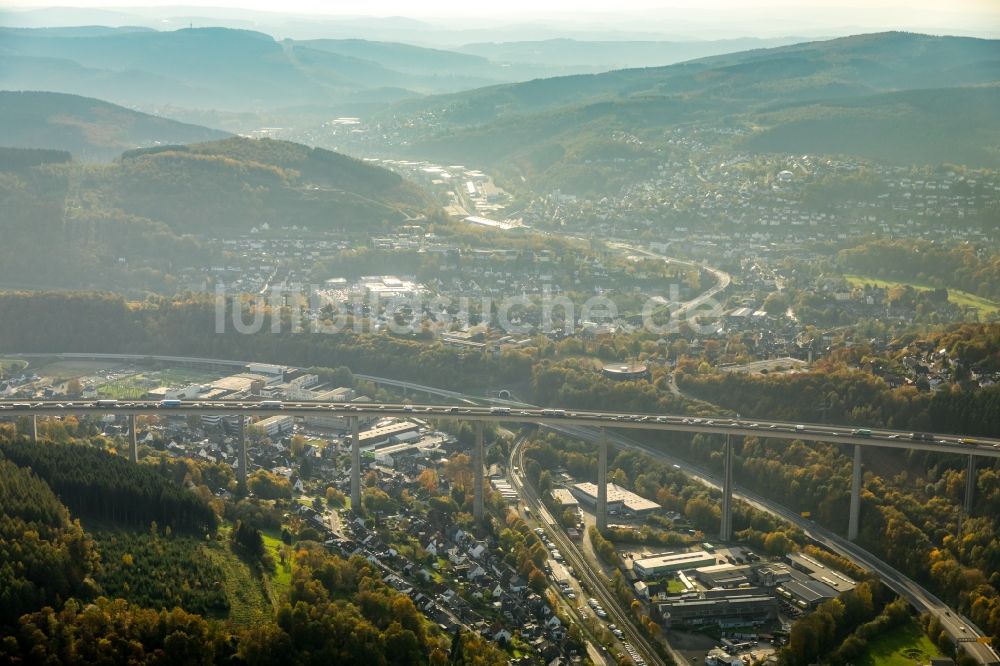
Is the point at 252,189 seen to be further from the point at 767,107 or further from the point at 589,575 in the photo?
the point at 589,575

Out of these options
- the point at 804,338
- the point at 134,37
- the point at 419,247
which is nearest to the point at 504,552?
the point at 804,338

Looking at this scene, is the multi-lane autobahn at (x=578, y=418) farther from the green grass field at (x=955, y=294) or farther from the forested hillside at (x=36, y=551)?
the green grass field at (x=955, y=294)

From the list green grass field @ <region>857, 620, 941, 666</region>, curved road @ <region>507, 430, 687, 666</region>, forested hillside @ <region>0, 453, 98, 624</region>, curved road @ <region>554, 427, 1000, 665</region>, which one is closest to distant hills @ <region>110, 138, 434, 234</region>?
curved road @ <region>554, 427, 1000, 665</region>

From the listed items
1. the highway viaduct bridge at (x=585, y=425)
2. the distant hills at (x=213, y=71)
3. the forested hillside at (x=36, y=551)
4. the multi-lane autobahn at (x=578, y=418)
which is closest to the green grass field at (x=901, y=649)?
the highway viaduct bridge at (x=585, y=425)

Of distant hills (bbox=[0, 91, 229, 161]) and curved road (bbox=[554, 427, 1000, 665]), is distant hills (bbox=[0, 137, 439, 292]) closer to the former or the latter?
distant hills (bbox=[0, 91, 229, 161])

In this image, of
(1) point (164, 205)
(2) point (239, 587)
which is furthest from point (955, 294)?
(2) point (239, 587)

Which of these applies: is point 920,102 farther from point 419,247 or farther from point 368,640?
point 368,640
